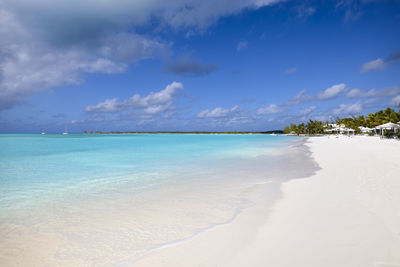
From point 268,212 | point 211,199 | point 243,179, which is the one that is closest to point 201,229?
point 268,212

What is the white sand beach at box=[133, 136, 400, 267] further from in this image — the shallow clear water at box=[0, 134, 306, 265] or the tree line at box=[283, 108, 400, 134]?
the tree line at box=[283, 108, 400, 134]

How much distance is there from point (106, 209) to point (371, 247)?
510cm

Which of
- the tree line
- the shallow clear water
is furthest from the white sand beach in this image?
the tree line

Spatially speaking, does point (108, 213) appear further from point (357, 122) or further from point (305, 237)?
point (357, 122)

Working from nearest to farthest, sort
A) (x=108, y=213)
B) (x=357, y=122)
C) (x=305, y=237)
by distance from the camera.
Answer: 1. (x=305, y=237)
2. (x=108, y=213)
3. (x=357, y=122)

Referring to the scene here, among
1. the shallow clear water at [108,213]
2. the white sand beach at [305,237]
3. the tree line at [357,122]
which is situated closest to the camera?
the white sand beach at [305,237]

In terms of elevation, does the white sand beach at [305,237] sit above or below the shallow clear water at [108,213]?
above

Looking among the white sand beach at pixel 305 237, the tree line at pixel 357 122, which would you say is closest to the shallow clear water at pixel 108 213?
the white sand beach at pixel 305 237

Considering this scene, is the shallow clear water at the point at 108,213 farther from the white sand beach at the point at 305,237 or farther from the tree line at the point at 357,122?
the tree line at the point at 357,122

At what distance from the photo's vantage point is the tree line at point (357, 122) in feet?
147

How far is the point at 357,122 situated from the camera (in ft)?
236

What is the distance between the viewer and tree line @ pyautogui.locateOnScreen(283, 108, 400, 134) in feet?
147

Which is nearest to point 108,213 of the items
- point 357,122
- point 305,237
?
point 305,237

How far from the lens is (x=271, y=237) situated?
11.2ft
